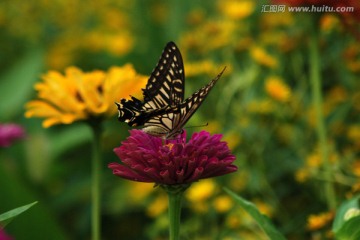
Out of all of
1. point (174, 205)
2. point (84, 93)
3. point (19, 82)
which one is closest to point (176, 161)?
point (174, 205)

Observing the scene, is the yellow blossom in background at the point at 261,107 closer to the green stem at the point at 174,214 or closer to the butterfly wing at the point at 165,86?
the butterfly wing at the point at 165,86

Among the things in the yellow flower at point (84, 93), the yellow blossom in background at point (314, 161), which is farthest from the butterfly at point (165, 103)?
the yellow blossom in background at point (314, 161)

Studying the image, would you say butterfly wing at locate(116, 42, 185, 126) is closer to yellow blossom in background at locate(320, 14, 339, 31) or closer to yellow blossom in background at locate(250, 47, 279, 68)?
yellow blossom in background at locate(320, 14, 339, 31)

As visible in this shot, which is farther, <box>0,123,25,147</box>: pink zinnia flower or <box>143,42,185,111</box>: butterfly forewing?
<box>0,123,25,147</box>: pink zinnia flower

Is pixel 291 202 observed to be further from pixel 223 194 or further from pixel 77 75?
pixel 77 75

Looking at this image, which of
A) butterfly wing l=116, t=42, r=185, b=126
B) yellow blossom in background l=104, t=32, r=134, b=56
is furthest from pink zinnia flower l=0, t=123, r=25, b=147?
yellow blossom in background l=104, t=32, r=134, b=56

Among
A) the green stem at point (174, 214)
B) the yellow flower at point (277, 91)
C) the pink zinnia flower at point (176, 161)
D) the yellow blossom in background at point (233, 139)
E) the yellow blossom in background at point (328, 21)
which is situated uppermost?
the yellow blossom in background at point (328, 21)
